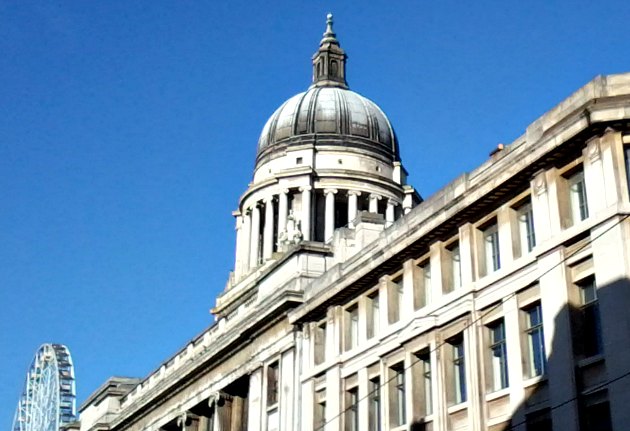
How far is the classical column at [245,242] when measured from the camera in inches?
3583

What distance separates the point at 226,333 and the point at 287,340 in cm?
826

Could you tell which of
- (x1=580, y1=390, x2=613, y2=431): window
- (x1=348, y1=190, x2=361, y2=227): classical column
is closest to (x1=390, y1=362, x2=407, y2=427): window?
(x1=580, y1=390, x2=613, y2=431): window

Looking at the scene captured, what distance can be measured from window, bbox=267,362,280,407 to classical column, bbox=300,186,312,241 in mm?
31482

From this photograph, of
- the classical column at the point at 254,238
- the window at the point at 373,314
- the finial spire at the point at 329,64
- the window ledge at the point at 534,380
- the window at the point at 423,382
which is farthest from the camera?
the finial spire at the point at 329,64

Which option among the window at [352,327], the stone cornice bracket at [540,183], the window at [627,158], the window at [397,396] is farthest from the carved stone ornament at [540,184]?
the window at [352,327]

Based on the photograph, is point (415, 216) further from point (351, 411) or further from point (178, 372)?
point (178, 372)

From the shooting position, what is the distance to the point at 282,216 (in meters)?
86.9

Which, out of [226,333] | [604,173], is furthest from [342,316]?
[604,173]

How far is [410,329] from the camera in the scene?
1692 inches

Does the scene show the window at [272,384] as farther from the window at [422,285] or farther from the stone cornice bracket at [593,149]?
the stone cornice bracket at [593,149]

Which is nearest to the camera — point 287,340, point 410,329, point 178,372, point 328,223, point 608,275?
point 608,275

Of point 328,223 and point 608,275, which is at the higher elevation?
point 328,223

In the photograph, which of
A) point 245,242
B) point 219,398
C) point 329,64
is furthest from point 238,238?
point 219,398

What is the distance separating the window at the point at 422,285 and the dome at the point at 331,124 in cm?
4785
